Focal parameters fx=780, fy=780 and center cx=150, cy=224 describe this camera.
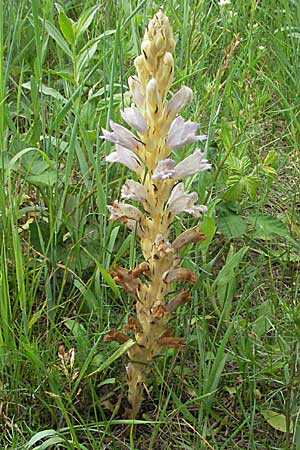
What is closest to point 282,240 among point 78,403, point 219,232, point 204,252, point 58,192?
point 219,232

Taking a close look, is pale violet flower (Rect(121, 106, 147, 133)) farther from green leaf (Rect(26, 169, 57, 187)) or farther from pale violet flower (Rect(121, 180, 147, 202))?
green leaf (Rect(26, 169, 57, 187))

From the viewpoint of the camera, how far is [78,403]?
1.93 metres

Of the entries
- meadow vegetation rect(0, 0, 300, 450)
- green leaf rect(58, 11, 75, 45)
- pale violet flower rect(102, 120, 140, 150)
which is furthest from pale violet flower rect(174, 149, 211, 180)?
green leaf rect(58, 11, 75, 45)

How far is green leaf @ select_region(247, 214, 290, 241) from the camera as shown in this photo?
2.24m

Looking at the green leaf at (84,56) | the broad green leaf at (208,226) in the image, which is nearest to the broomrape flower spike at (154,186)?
the broad green leaf at (208,226)

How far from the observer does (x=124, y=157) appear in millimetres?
1696

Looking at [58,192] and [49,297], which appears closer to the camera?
[49,297]

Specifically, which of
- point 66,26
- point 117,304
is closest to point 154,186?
point 117,304

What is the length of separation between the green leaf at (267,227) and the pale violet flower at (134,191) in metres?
0.65

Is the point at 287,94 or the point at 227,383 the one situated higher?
the point at 287,94

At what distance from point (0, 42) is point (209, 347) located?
3.30 feet

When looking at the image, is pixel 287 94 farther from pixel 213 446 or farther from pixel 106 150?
pixel 213 446

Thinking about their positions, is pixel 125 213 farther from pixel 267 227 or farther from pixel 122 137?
pixel 267 227

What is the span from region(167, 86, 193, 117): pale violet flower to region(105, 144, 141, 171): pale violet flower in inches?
5.2
